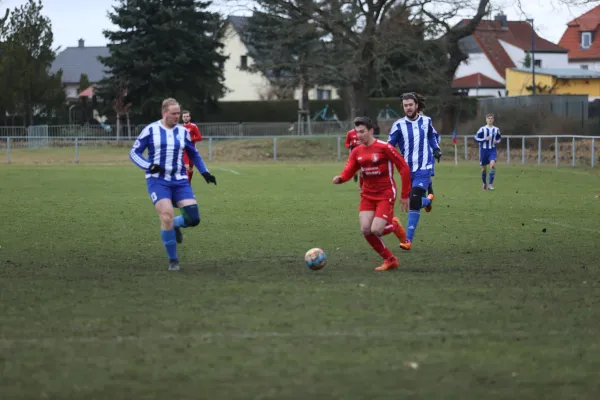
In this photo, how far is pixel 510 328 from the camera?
24.2 feet

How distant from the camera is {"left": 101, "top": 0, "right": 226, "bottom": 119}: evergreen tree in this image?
2202 inches

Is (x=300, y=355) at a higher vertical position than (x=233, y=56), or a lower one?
lower

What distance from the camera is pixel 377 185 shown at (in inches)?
423

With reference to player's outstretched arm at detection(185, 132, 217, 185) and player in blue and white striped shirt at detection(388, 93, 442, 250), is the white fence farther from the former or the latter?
player's outstretched arm at detection(185, 132, 217, 185)

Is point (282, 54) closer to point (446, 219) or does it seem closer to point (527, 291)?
point (446, 219)

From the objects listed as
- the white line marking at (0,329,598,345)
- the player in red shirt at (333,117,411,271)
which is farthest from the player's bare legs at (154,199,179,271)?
the white line marking at (0,329,598,345)

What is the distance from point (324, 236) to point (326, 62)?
37995mm

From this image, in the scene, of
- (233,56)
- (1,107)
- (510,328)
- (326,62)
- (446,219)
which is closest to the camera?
(510,328)

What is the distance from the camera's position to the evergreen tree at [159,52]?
184 feet

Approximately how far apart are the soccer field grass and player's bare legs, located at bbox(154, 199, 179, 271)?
0.86ft

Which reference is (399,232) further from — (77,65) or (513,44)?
(513,44)

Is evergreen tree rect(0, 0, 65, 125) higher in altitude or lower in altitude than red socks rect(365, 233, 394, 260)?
higher

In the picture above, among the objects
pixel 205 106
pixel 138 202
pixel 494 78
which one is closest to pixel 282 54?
pixel 205 106

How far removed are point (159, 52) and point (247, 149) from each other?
46.7ft
